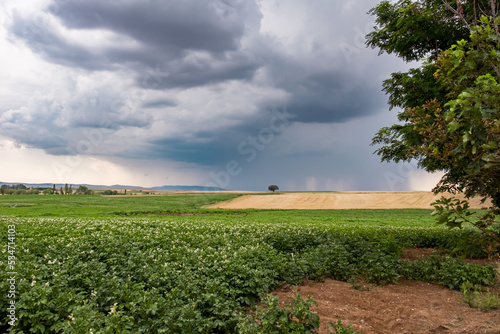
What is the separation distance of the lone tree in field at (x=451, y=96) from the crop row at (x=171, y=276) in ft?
5.51

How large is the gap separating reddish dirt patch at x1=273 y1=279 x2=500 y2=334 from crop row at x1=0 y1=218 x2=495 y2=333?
49 centimetres

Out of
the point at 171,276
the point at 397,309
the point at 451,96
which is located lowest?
the point at 397,309

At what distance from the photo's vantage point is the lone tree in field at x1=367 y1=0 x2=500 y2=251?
437 centimetres

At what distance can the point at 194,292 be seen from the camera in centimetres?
590

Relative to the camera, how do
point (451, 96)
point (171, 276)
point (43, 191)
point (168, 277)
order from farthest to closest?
point (43, 191) < point (171, 276) < point (168, 277) < point (451, 96)

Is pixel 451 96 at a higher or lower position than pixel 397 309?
higher

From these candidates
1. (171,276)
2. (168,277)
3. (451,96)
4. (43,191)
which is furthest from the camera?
(43,191)

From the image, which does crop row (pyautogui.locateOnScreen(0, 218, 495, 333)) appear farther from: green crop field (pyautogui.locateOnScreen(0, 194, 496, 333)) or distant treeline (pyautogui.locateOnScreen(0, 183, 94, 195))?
distant treeline (pyautogui.locateOnScreen(0, 183, 94, 195))

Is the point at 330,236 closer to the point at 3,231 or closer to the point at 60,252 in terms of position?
the point at 60,252

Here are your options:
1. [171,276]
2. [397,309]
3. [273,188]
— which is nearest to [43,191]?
[273,188]

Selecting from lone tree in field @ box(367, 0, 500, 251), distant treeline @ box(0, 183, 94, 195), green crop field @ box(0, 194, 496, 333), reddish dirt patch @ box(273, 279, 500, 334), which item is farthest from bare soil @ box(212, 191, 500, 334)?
distant treeline @ box(0, 183, 94, 195)

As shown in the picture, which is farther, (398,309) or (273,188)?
(273,188)

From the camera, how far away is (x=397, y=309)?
6336 mm

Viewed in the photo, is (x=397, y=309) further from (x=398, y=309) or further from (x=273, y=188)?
(x=273, y=188)
